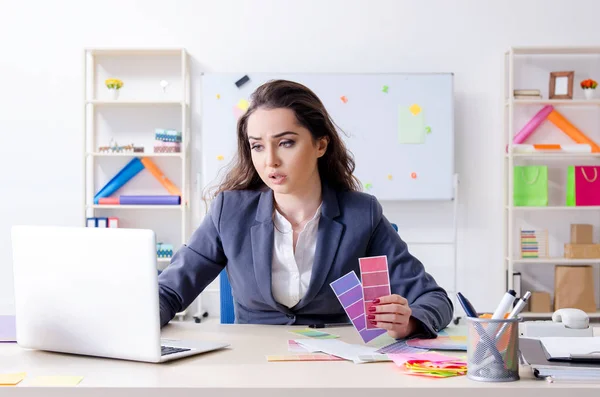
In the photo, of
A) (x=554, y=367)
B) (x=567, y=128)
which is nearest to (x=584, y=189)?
(x=567, y=128)

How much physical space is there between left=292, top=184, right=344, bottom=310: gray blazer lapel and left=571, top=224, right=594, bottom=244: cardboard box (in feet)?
10.8

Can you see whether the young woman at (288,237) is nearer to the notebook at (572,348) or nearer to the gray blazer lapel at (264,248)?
the gray blazer lapel at (264,248)

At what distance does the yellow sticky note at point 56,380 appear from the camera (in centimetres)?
120

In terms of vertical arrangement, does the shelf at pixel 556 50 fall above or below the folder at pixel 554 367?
above

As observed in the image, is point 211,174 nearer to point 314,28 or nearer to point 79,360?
point 314,28

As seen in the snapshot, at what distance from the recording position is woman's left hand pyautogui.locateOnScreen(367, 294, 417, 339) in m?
1.53

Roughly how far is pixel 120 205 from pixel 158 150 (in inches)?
15.8

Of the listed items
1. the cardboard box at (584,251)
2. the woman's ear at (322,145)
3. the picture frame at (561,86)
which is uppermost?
the picture frame at (561,86)

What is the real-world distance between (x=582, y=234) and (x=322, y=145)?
330cm

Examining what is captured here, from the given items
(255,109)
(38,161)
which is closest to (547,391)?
(255,109)

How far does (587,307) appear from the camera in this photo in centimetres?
479

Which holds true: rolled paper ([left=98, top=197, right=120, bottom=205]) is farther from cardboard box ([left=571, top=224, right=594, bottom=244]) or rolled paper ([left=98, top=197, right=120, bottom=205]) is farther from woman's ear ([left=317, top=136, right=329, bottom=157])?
woman's ear ([left=317, top=136, right=329, bottom=157])

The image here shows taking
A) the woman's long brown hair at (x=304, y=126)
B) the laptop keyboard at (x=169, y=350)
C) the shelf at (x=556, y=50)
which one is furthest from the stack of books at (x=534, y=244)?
the laptop keyboard at (x=169, y=350)

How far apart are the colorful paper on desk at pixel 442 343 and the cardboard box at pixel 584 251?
11.3 feet
